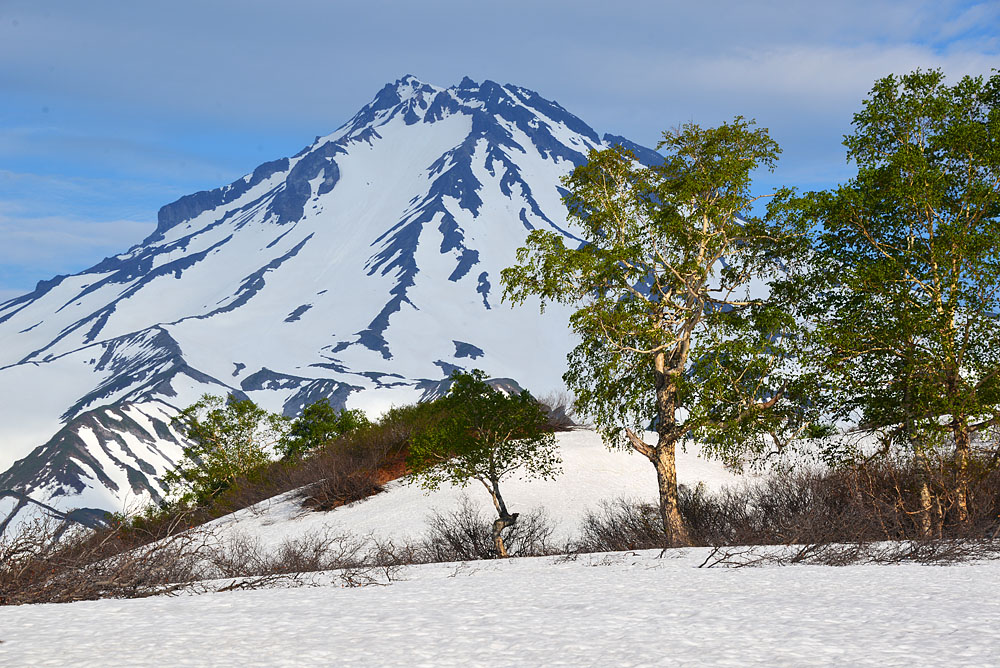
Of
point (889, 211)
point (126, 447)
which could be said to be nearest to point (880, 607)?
point (889, 211)

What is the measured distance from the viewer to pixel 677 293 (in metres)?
16.0

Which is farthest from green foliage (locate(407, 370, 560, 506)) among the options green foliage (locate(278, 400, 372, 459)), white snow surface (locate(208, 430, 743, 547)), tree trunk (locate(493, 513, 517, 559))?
green foliage (locate(278, 400, 372, 459))

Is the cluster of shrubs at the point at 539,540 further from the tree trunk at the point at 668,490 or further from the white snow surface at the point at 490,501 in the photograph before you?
the white snow surface at the point at 490,501

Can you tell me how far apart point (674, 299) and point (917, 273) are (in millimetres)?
4376

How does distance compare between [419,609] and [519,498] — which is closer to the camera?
[419,609]

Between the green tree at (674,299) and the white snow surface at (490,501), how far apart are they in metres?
5.54

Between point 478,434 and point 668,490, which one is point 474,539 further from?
point 668,490

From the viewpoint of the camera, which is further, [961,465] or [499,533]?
[499,533]

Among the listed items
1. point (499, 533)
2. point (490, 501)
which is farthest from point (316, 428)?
point (499, 533)

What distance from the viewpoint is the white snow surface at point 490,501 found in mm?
22031

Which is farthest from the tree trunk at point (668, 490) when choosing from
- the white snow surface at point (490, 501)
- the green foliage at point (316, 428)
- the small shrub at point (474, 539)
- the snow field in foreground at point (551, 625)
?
the green foliage at point (316, 428)

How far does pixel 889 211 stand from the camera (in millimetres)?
14258

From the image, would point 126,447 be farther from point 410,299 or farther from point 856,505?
point 856,505

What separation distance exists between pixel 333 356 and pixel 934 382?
535 feet
